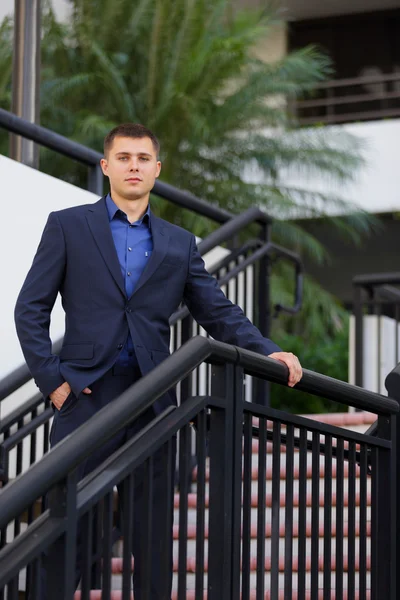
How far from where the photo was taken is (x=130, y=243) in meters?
2.79

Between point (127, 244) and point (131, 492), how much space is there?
84cm

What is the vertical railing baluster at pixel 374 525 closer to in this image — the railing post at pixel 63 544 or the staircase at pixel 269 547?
the staircase at pixel 269 547

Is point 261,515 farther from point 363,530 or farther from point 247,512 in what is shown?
point 363,530

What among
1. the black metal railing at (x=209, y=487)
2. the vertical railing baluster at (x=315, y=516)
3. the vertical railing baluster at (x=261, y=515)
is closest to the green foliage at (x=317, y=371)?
the black metal railing at (x=209, y=487)

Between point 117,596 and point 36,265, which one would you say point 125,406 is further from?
point 117,596

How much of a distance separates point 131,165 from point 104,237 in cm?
22

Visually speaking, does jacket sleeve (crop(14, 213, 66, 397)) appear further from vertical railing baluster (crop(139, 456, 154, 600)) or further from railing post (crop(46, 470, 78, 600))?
railing post (crop(46, 470, 78, 600))

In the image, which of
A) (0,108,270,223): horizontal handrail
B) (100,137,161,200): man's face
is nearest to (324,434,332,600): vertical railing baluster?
(100,137,161,200): man's face

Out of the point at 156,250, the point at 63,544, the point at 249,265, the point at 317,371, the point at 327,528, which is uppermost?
the point at 317,371

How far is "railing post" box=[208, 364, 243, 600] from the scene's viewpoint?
7.98 feet

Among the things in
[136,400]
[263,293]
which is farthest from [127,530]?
[263,293]

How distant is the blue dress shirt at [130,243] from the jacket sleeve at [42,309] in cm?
17

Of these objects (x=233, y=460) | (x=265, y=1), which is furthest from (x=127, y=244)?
(x=265, y=1)

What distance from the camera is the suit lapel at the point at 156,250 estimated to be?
2.73 metres
